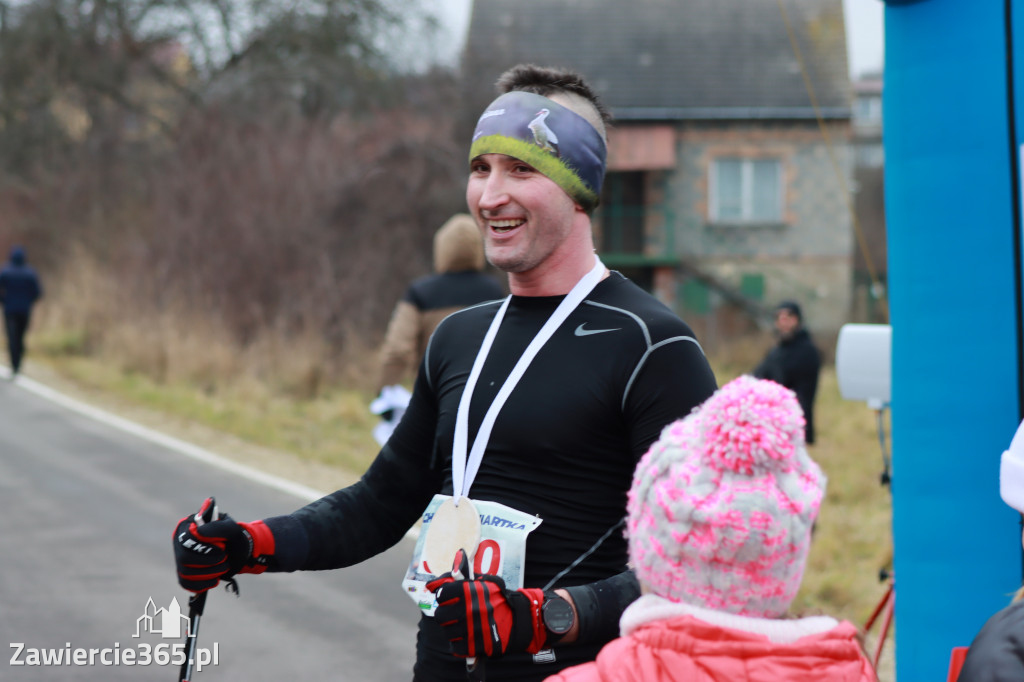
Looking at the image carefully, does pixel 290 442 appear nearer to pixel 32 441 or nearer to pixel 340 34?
pixel 32 441

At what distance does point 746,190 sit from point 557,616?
88.0ft

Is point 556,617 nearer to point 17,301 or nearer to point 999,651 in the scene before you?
point 999,651

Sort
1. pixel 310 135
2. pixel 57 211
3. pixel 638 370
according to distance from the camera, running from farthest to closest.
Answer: pixel 57 211 → pixel 310 135 → pixel 638 370

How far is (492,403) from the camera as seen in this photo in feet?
7.75

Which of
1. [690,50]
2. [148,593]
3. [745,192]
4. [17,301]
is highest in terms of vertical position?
[690,50]

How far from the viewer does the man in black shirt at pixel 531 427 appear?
223 cm

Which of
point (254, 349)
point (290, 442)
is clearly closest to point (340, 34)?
point (254, 349)

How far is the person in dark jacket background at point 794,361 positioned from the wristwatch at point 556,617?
7444 mm

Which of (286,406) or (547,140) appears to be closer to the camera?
(547,140)

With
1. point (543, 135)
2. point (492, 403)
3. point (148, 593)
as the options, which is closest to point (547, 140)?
point (543, 135)

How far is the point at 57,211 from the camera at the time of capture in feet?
74.2

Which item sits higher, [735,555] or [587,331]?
[587,331]

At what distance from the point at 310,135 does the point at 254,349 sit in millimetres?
5837

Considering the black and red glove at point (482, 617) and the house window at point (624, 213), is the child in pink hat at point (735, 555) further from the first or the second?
the house window at point (624, 213)
